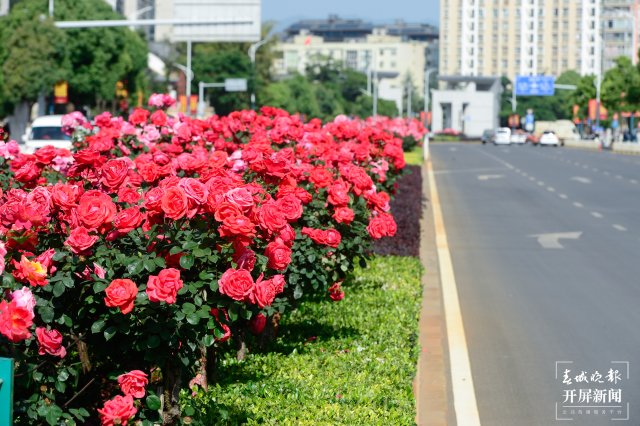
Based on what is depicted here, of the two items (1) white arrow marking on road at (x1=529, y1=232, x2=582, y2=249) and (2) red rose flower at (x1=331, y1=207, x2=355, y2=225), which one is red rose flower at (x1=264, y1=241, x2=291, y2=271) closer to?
(2) red rose flower at (x1=331, y1=207, x2=355, y2=225)

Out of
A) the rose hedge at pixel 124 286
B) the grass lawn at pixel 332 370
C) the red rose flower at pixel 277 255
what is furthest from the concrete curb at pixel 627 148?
the rose hedge at pixel 124 286

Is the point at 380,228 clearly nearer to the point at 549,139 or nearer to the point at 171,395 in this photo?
the point at 171,395

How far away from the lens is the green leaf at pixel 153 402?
6076 mm

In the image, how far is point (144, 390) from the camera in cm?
609

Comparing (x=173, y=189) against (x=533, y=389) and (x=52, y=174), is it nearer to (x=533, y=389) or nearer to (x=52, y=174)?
(x=533, y=389)

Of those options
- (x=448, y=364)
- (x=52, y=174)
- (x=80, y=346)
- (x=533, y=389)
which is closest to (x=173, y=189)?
(x=80, y=346)

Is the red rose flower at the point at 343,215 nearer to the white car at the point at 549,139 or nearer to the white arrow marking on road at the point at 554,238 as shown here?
the white arrow marking on road at the point at 554,238

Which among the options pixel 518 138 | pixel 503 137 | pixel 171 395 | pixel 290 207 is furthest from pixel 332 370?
pixel 518 138

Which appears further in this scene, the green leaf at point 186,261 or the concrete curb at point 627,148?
the concrete curb at point 627,148

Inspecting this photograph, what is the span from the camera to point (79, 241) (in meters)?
5.86

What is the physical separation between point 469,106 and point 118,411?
626 feet

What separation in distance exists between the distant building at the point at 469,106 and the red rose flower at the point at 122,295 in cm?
18598

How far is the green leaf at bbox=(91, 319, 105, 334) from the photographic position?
5.87 meters

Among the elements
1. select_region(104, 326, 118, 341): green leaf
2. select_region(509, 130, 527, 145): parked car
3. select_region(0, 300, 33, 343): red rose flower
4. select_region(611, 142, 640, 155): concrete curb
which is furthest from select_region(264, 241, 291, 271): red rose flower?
select_region(509, 130, 527, 145): parked car
